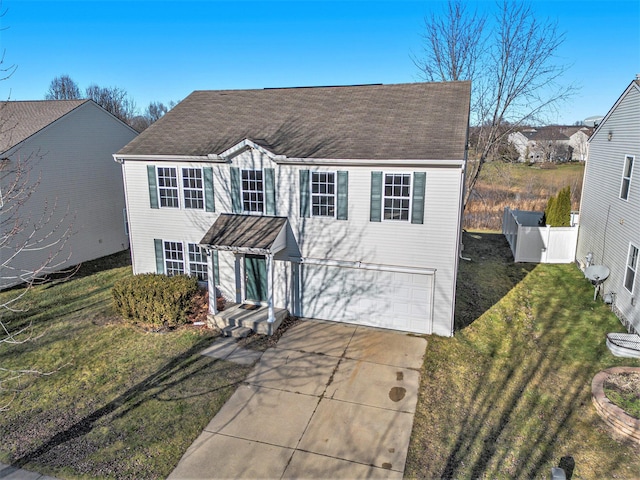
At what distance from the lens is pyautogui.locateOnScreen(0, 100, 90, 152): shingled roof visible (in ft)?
54.9

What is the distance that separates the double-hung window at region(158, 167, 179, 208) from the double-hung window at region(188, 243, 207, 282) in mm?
1657

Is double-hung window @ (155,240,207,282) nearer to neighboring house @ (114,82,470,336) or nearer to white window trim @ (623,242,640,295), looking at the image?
neighboring house @ (114,82,470,336)

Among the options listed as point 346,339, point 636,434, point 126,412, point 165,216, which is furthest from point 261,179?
point 636,434

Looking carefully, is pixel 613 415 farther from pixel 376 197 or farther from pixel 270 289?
pixel 270 289

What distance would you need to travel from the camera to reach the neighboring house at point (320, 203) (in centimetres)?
1210

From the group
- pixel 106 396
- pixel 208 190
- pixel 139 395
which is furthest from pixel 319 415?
pixel 208 190

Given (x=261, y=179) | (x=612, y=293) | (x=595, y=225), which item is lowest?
(x=612, y=293)

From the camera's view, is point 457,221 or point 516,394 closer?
point 516,394

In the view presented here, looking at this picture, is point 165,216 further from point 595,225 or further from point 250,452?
point 595,225

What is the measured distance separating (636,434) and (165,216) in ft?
46.5

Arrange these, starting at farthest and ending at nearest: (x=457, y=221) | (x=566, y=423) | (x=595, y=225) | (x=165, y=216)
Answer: (x=595, y=225)
(x=165, y=216)
(x=457, y=221)
(x=566, y=423)

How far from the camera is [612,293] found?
13781mm

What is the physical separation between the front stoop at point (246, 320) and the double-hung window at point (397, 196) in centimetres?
458

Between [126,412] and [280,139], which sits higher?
[280,139]
